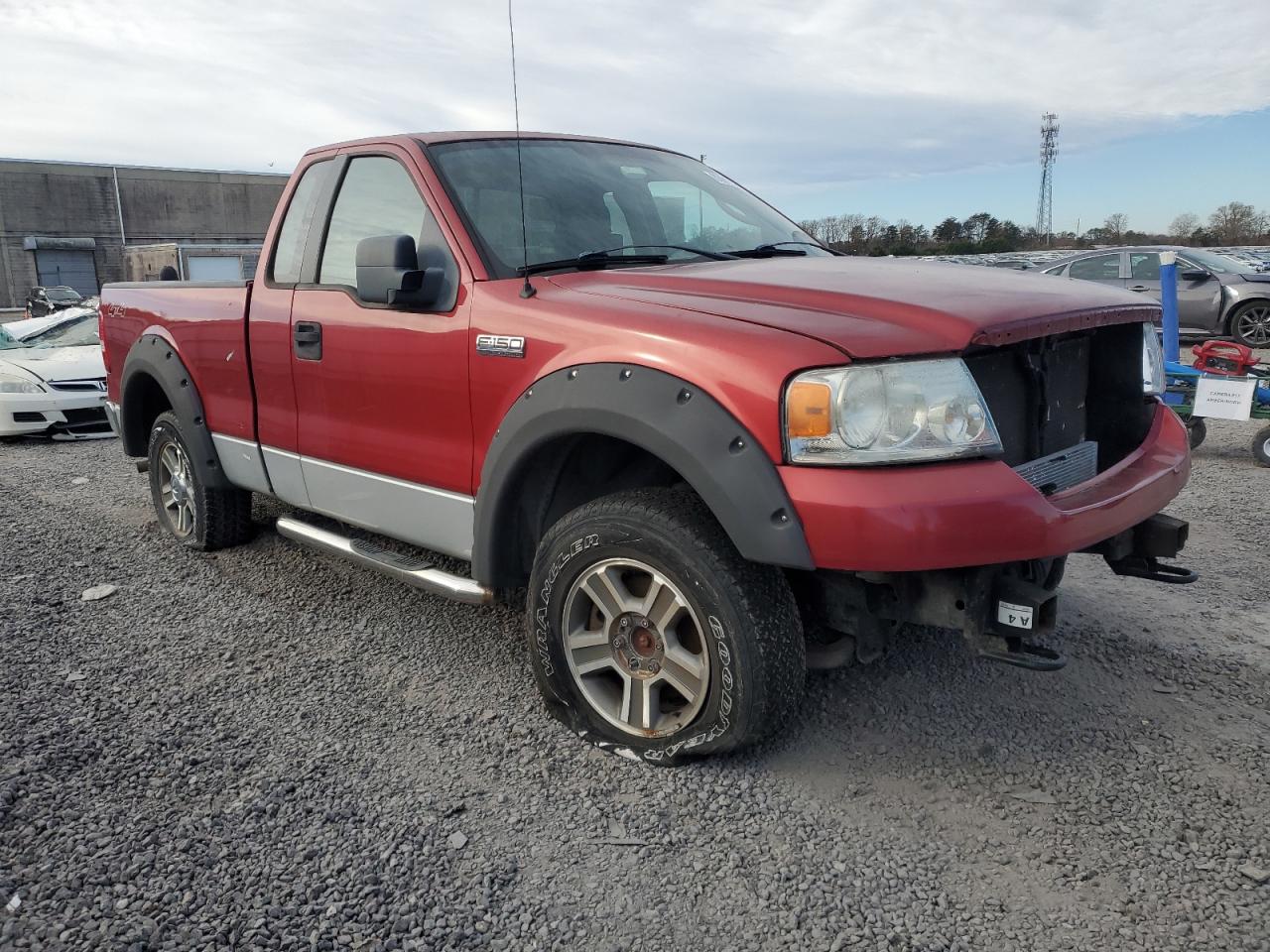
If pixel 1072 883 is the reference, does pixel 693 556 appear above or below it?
above

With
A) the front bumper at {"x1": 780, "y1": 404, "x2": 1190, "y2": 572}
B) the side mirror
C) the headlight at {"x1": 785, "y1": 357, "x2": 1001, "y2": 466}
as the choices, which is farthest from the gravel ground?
the side mirror

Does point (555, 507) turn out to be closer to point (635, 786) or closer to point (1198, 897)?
point (635, 786)

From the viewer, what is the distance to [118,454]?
A: 8.87m

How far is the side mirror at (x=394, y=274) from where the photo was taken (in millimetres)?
3127

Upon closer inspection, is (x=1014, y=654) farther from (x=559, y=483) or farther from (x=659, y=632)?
(x=559, y=483)

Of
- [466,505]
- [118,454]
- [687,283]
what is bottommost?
[118,454]

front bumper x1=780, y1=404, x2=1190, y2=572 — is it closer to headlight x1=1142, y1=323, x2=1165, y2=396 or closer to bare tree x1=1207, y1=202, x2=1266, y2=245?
headlight x1=1142, y1=323, x2=1165, y2=396

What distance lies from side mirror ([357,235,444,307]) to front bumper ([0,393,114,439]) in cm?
759

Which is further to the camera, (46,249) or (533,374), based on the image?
(46,249)

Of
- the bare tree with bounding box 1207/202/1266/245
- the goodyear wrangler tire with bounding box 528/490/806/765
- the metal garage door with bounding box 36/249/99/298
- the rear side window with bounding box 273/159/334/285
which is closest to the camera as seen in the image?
the goodyear wrangler tire with bounding box 528/490/806/765

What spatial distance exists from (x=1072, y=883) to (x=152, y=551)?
4800 millimetres

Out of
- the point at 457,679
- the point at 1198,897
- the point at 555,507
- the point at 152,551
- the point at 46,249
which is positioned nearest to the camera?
the point at 1198,897

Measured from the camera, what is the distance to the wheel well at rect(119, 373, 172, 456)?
530cm

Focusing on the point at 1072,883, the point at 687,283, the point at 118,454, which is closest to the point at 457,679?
the point at 687,283
